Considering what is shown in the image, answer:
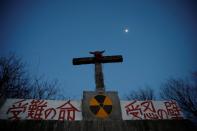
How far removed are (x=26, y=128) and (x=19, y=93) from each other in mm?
12043

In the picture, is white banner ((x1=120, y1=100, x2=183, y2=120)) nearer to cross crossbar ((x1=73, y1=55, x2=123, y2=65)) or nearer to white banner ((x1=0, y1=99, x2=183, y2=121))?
white banner ((x1=0, y1=99, x2=183, y2=121))

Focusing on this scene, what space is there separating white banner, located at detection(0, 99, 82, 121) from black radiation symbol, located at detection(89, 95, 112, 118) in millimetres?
675

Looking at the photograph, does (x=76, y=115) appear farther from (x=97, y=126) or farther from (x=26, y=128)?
(x=26, y=128)

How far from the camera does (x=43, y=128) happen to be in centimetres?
658

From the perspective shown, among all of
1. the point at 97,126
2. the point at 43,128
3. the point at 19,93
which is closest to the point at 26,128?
the point at 43,128

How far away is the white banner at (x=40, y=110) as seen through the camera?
751 cm

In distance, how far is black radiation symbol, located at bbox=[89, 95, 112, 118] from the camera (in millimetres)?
→ 7894

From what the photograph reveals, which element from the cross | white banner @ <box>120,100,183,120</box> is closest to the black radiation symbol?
white banner @ <box>120,100,183,120</box>

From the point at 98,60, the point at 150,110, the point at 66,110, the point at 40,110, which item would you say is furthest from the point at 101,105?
the point at 98,60

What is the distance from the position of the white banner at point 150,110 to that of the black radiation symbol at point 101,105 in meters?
0.73

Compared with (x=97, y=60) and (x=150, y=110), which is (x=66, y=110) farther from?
(x=150, y=110)

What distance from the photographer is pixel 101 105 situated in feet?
26.6

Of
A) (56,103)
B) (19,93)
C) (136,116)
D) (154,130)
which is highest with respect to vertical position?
(19,93)

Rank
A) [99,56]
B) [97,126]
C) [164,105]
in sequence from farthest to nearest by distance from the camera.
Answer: [99,56], [164,105], [97,126]
